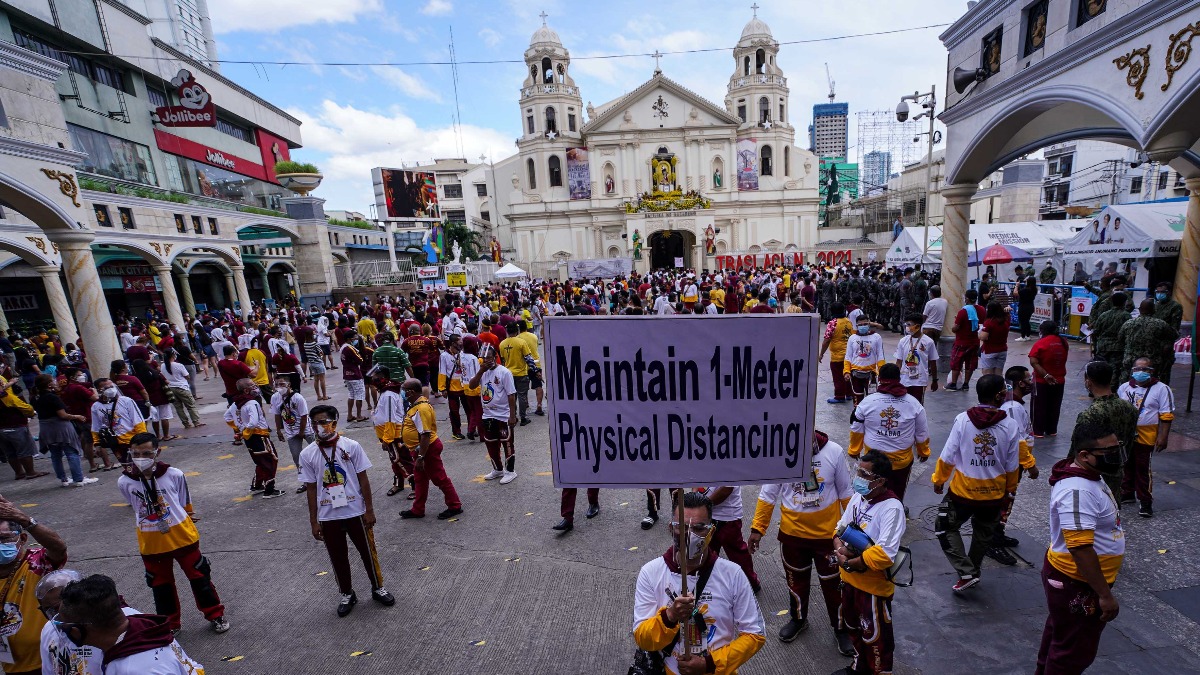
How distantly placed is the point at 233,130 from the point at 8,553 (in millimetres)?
35966

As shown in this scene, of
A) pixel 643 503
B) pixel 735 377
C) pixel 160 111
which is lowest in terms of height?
pixel 643 503

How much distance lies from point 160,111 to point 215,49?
32263mm

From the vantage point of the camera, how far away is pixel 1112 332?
700cm

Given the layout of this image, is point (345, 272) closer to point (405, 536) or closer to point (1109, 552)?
point (405, 536)

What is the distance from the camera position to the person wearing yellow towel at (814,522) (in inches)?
131

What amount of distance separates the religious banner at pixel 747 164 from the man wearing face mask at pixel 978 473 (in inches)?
1849

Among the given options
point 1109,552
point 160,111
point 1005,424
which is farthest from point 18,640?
point 160,111

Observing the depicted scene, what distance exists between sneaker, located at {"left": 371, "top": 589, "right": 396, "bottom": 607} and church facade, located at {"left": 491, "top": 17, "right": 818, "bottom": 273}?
42.7 metres

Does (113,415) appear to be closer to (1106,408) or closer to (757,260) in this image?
(1106,408)

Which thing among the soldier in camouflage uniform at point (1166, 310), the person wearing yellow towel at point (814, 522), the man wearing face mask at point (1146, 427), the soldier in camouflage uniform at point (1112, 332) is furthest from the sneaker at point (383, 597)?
the soldier in camouflage uniform at point (1166, 310)

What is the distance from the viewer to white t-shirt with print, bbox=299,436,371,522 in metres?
4.04

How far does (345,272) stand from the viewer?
29.9m

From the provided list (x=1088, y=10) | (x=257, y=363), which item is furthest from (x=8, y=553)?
(x=1088, y=10)

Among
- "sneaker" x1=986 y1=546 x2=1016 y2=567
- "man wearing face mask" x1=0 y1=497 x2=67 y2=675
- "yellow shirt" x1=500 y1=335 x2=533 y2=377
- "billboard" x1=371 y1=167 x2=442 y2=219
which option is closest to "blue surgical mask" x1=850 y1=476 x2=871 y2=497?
"sneaker" x1=986 y1=546 x2=1016 y2=567
